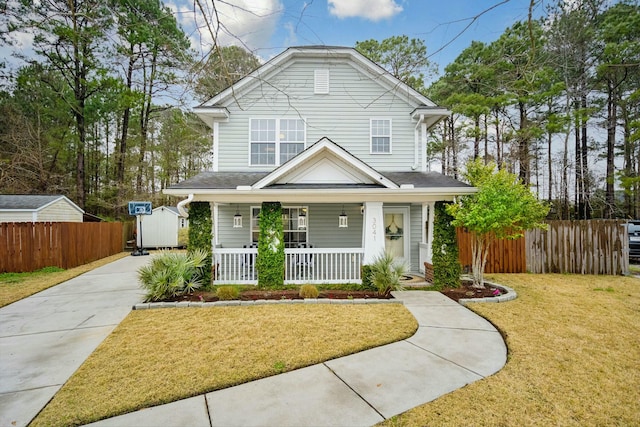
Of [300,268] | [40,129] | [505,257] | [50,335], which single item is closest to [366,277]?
[300,268]

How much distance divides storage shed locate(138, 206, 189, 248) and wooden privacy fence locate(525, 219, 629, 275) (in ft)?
60.1

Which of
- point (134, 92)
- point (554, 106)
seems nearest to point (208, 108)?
point (134, 92)

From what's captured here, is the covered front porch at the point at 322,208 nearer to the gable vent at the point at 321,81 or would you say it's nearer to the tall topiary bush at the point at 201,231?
the tall topiary bush at the point at 201,231

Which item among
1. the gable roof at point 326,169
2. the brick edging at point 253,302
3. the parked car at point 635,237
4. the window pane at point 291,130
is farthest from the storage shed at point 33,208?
the parked car at point 635,237

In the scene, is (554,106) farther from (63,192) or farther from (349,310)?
(63,192)

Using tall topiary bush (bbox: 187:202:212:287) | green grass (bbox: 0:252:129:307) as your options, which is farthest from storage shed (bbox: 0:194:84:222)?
tall topiary bush (bbox: 187:202:212:287)

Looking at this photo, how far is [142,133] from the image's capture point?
→ 67.8 feet

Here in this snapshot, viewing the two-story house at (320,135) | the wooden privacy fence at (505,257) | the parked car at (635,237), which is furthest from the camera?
the parked car at (635,237)

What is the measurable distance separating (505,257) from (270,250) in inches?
340

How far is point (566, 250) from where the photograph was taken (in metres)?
10.2

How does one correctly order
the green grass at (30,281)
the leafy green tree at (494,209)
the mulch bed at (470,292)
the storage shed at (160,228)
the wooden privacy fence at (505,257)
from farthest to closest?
the storage shed at (160,228)
the wooden privacy fence at (505,257)
the green grass at (30,281)
the leafy green tree at (494,209)
the mulch bed at (470,292)

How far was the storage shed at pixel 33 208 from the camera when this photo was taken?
12.3m

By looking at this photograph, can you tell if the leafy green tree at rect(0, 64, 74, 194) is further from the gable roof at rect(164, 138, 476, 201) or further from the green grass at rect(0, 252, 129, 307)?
the gable roof at rect(164, 138, 476, 201)

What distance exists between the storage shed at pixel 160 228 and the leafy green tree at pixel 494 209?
647 inches
